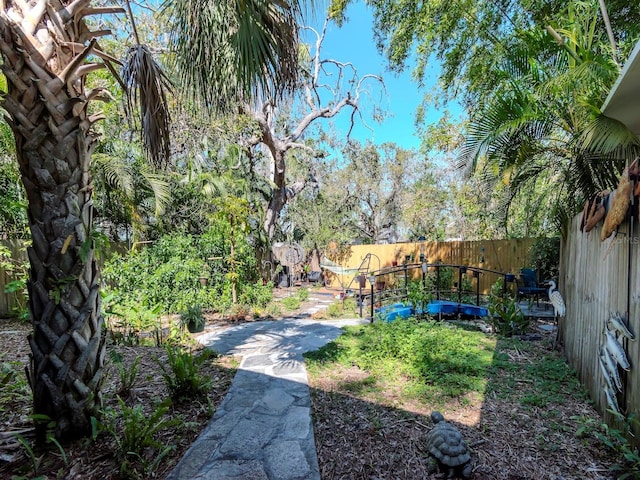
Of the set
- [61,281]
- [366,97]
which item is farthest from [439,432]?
[366,97]

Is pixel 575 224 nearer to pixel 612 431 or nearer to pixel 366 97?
pixel 612 431

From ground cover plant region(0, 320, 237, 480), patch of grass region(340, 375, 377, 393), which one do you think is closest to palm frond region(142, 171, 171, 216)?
ground cover plant region(0, 320, 237, 480)

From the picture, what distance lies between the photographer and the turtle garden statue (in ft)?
5.78

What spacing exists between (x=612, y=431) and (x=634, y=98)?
7.95 feet

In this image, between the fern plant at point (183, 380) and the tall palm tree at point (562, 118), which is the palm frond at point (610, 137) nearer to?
the tall palm tree at point (562, 118)

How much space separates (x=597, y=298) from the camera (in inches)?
98.3

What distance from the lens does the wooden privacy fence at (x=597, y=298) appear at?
1.89 metres

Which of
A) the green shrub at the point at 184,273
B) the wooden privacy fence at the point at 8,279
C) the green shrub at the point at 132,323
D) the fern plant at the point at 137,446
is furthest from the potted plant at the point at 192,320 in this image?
the wooden privacy fence at the point at 8,279

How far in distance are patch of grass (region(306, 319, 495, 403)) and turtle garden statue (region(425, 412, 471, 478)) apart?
2.65 ft


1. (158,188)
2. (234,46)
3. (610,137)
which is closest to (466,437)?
(610,137)

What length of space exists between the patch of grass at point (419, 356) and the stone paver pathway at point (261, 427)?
0.45m

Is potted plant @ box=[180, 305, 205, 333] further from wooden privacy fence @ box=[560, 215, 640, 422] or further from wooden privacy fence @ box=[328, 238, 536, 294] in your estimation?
wooden privacy fence @ box=[328, 238, 536, 294]

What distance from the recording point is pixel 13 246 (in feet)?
18.2

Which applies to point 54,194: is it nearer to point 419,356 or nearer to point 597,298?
point 419,356
